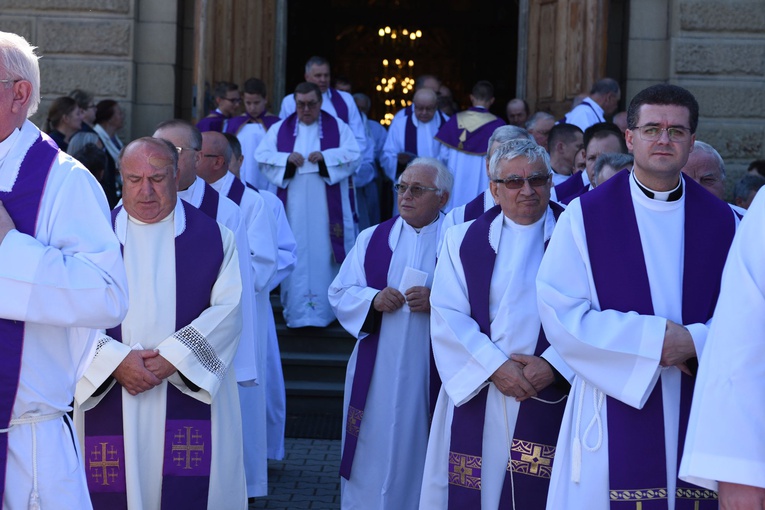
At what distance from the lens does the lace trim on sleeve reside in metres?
4.68

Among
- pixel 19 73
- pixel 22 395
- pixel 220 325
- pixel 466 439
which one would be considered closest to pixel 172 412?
pixel 220 325

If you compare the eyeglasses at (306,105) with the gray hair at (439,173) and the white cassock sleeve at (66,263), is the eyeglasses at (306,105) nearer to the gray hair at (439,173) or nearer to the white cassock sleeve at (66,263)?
the gray hair at (439,173)

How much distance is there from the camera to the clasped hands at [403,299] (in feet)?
18.7

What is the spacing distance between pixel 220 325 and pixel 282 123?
4938 mm

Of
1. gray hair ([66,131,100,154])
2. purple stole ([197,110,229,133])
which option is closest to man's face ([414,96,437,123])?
purple stole ([197,110,229,133])

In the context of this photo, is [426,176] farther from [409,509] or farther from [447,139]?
[447,139]

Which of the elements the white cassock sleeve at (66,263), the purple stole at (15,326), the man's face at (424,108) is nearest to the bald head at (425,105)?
the man's face at (424,108)

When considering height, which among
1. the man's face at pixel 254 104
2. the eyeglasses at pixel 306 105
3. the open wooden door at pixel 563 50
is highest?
the open wooden door at pixel 563 50

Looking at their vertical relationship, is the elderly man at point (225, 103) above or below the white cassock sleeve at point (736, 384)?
above

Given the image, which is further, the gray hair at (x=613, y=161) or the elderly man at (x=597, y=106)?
the elderly man at (x=597, y=106)

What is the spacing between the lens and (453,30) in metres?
18.3

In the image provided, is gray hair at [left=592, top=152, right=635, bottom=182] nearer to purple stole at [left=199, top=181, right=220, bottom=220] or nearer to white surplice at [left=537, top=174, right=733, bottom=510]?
white surplice at [left=537, top=174, right=733, bottom=510]

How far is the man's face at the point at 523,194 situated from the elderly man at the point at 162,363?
121cm

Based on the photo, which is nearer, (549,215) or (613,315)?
(613,315)
